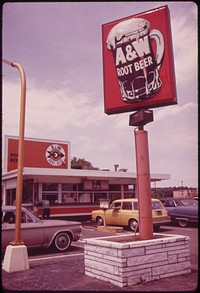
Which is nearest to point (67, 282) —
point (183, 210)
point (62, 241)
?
point (62, 241)

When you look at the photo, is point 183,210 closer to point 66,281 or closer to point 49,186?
point 49,186

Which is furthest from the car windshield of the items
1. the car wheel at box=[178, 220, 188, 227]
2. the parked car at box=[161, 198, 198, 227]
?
the car wheel at box=[178, 220, 188, 227]

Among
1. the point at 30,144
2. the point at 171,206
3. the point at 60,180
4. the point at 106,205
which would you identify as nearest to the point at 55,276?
the point at 106,205

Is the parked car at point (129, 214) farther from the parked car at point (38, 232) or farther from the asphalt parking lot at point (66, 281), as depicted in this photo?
the asphalt parking lot at point (66, 281)

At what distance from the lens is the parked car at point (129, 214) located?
1570 centimetres

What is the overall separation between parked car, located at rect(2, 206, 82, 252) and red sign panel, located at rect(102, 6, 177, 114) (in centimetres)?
434

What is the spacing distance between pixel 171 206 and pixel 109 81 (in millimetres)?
11891

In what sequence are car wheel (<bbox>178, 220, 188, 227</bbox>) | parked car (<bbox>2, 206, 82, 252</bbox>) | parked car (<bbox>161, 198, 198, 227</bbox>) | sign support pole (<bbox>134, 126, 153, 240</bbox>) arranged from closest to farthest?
sign support pole (<bbox>134, 126, 153, 240</bbox>)
parked car (<bbox>2, 206, 82, 252</bbox>)
parked car (<bbox>161, 198, 198, 227</bbox>)
car wheel (<bbox>178, 220, 188, 227</bbox>)

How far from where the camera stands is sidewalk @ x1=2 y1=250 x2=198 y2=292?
5.86 m

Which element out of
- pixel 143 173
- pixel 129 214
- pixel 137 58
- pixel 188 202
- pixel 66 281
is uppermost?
pixel 137 58

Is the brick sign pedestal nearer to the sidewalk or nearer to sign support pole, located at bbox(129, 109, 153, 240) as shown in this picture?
the sidewalk

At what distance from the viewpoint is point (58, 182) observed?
2259cm

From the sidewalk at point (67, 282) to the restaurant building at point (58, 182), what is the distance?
12.5m

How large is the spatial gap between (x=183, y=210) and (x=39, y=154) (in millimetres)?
14458
